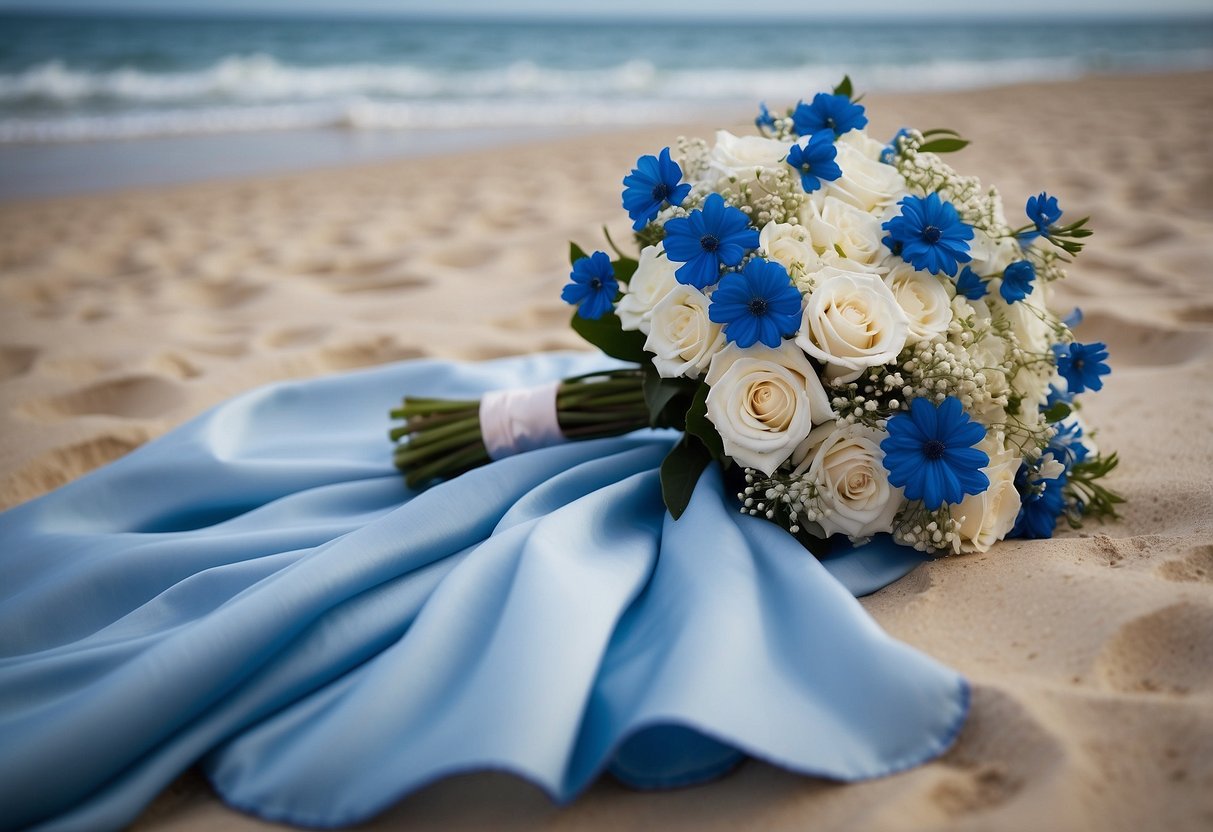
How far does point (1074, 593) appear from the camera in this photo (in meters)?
1.53

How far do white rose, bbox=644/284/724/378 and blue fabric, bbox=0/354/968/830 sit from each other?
269 millimetres

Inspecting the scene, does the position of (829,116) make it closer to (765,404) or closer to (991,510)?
(765,404)

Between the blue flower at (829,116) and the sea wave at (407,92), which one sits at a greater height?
the sea wave at (407,92)

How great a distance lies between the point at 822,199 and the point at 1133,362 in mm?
1815

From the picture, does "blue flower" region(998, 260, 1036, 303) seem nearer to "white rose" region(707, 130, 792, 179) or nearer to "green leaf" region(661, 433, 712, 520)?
"white rose" region(707, 130, 792, 179)

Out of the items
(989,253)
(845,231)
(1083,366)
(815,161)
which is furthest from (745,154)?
(1083,366)

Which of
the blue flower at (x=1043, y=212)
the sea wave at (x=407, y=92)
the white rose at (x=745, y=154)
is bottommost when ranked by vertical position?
the blue flower at (x=1043, y=212)

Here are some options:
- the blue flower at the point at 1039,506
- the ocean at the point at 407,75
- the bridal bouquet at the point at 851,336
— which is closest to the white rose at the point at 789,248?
the bridal bouquet at the point at 851,336

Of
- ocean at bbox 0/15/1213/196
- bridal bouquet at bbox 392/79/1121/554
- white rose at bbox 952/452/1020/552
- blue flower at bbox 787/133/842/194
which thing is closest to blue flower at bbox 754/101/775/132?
bridal bouquet at bbox 392/79/1121/554

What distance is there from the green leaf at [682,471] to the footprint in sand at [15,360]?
8.80ft

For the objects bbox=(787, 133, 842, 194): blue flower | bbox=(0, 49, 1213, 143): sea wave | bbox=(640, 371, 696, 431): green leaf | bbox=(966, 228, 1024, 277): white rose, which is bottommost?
bbox=(640, 371, 696, 431): green leaf

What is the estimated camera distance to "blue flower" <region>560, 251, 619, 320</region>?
1.81 meters

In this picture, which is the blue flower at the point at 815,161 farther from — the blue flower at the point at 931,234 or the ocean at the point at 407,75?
the ocean at the point at 407,75

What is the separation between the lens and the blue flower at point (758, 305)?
1.52m
